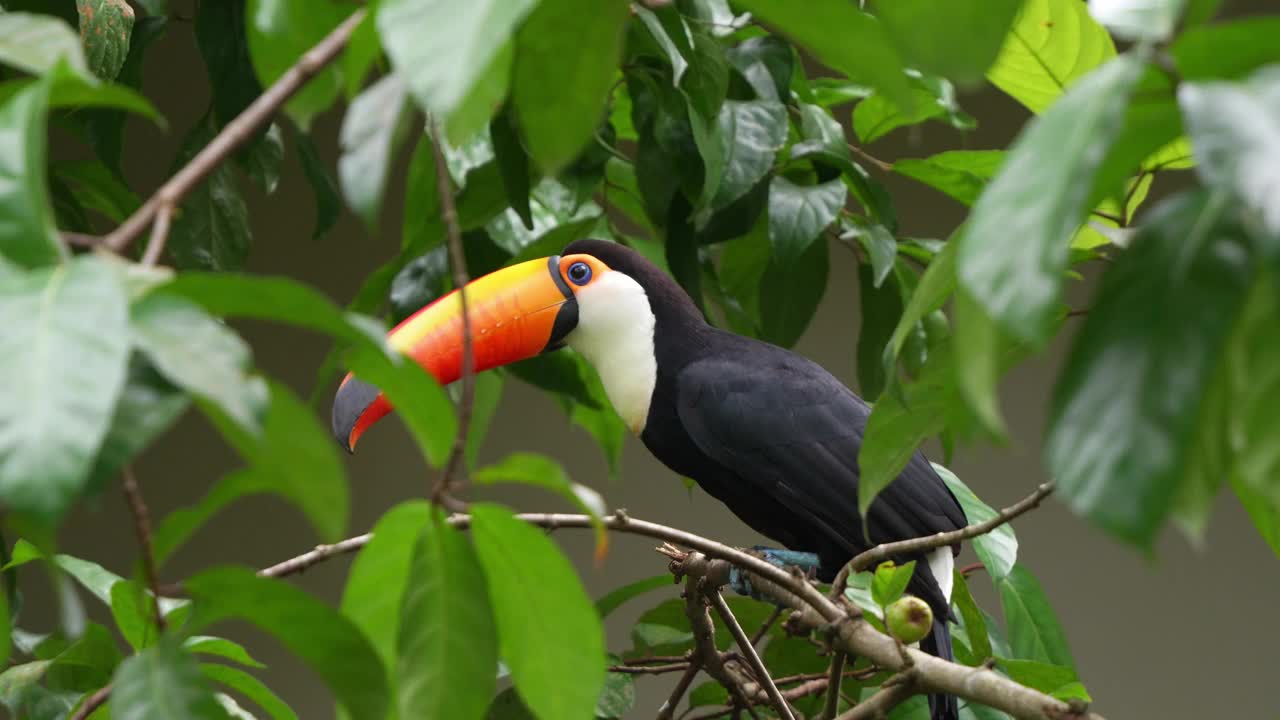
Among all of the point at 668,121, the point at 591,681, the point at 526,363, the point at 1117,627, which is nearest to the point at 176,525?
the point at 591,681

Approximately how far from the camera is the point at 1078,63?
3.03ft

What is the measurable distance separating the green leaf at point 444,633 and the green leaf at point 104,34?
0.61 metres

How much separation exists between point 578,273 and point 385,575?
960 millimetres

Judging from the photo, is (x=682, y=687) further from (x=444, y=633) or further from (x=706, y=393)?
(x=444, y=633)

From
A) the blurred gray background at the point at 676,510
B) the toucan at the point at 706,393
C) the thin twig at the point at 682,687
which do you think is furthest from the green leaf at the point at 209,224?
the blurred gray background at the point at 676,510

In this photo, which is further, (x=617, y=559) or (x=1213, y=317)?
(x=617, y=559)

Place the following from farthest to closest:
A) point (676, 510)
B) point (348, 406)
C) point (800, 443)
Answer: point (676, 510), point (800, 443), point (348, 406)

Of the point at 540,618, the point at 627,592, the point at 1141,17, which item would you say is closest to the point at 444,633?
the point at 540,618

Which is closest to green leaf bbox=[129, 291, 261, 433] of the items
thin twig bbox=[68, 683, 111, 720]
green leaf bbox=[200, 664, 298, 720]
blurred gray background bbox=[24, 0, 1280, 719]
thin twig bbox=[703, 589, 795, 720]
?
thin twig bbox=[68, 683, 111, 720]

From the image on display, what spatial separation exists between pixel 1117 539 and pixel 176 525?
29cm

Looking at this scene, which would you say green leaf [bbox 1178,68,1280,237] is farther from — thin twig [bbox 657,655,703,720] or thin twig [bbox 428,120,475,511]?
thin twig [bbox 657,655,703,720]

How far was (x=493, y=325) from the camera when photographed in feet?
4.30

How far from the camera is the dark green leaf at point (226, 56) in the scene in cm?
97

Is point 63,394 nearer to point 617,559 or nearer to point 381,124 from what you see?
point 381,124
